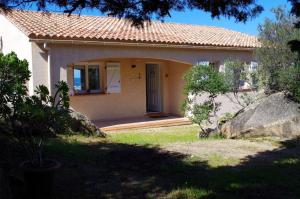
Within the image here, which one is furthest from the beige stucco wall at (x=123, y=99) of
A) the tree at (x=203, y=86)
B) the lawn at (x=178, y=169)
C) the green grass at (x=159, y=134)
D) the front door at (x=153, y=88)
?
the lawn at (x=178, y=169)

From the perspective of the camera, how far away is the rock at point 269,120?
1065 centimetres

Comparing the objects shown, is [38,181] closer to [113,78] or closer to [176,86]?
[113,78]

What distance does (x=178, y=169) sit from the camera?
694 centimetres

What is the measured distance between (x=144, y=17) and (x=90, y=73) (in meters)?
11.3

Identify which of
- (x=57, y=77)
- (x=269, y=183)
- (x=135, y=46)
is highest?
(x=135, y=46)

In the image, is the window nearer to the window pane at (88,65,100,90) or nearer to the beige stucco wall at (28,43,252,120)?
the window pane at (88,65,100,90)

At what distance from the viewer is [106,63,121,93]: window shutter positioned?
1665cm

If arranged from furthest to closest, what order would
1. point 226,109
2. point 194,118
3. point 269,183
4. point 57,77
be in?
point 226,109, point 57,77, point 194,118, point 269,183

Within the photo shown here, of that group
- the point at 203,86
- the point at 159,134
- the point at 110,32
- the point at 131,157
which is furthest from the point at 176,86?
the point at 131,157

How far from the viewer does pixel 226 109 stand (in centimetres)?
1873

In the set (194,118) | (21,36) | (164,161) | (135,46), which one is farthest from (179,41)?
(164,161)

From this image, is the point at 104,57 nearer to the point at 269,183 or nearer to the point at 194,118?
the point at 194,118

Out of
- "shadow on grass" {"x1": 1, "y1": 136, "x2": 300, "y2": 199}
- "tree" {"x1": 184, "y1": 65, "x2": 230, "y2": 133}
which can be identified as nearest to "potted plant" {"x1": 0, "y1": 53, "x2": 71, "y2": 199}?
"shadow on grass" {"x1": 1, "y1": 136, "x2": 300, "y2": 199}

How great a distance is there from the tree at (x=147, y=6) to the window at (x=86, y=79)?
10.7 meters
